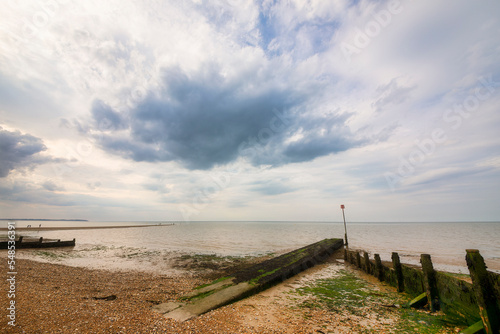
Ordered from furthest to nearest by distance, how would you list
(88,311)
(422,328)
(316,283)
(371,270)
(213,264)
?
(213,264) → (371,270) → (316,283) → (88,311) → (422,328)

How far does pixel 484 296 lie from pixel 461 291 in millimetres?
1391

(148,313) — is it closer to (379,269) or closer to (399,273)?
(399,273)

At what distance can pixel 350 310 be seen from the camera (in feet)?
26.9

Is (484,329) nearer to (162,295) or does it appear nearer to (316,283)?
(316,283)

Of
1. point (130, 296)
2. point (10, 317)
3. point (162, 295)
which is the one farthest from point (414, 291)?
point (10, 317)

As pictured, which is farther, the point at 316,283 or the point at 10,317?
the point at 316,283

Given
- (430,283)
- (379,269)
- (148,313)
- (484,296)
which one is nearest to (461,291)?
(430,283)

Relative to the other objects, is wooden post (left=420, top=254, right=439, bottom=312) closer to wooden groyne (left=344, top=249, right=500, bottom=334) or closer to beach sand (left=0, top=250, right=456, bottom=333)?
wooden groyne (left=344, top=249, right=500, bottom=334)

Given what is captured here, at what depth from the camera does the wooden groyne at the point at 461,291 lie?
5.48 m

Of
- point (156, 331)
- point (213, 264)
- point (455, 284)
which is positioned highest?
point (455, 284)

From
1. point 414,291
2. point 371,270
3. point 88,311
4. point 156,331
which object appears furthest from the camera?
point 371,270

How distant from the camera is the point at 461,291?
22.1 ft

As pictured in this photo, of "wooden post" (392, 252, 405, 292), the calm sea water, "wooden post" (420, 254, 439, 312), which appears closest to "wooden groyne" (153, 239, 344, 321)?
"wooden post" (392, 252, 405, 292)

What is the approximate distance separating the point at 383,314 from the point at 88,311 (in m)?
10.5
